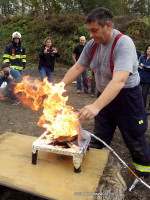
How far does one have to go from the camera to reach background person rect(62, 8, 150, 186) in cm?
209

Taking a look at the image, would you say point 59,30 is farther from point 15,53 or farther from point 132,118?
point 132,118

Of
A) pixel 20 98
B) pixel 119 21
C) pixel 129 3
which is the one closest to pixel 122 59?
pixel 20 98

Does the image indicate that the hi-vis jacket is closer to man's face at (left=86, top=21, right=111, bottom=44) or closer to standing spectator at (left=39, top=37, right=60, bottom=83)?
standing spectator at (left=39, top=37, right=60, bottom=83)

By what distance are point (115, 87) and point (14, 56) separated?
563 cm

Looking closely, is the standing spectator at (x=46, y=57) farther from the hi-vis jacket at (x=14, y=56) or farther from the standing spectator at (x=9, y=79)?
the standing spectator at (x=9, y=79)

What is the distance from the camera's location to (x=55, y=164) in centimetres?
242

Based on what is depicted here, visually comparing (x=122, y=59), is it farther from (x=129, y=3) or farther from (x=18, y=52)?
(x=129, y=3)

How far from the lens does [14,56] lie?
689 cm

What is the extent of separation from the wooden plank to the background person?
46 centimetres

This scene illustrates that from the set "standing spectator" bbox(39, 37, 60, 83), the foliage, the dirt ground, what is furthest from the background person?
the foliage

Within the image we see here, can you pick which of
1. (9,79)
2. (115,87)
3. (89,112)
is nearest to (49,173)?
(89,112)

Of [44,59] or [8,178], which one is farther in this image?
[44,59]

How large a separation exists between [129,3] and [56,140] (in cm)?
2289

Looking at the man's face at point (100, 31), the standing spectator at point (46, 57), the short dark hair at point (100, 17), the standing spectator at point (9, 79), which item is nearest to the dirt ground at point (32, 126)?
the standing spectator at point (9, 79)
